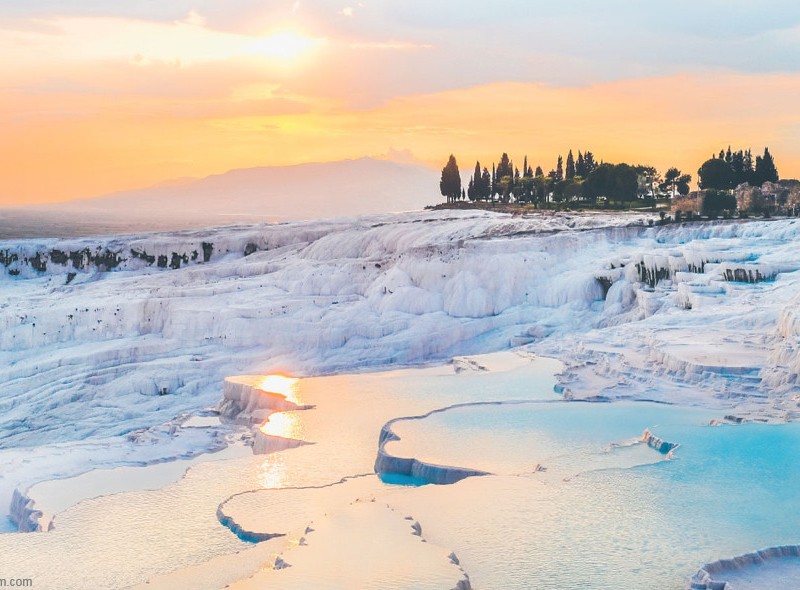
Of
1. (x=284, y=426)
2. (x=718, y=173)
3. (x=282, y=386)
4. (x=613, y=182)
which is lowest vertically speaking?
(x=284, y=426)

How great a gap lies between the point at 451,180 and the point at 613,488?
218ft

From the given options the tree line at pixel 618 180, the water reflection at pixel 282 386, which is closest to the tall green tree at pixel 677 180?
the tree line at pixel 618 180

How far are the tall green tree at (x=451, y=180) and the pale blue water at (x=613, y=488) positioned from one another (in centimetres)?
6037

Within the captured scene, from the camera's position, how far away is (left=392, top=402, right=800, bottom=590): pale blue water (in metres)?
11.3

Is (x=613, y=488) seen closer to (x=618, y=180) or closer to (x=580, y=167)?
(x=618, y=180)

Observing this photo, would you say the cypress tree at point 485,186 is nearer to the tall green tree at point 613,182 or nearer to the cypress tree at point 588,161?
the cypress tree at point 588,161

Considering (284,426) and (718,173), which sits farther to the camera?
A: (718,173)

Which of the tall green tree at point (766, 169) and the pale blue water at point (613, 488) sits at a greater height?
the tall green tree at point (766, 169)

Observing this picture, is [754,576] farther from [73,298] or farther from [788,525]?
[73,298]

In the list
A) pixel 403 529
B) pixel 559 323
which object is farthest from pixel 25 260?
pixel 403 529

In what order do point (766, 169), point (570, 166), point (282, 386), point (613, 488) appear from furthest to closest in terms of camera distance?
point (570, 166) < point (766, 169) < point (282, 386) < point (613, 488)

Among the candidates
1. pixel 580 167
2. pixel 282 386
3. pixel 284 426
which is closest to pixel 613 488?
pixel 284 426

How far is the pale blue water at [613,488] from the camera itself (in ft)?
37.1

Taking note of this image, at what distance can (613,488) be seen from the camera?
13.7 metres
